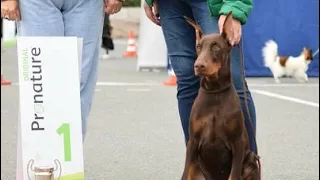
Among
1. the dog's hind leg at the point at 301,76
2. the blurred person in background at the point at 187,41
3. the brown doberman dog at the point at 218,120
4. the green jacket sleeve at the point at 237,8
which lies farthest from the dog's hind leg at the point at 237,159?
the dog's hind leg at the point at 301,76

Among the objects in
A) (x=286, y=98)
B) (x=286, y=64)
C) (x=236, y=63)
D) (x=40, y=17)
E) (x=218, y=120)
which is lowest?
(x=286, y=98)

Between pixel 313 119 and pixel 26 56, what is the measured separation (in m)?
4.88

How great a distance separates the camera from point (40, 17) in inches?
163

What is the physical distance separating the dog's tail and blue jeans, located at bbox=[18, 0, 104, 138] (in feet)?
27.0

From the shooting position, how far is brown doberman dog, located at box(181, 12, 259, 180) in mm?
3590

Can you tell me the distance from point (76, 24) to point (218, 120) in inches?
42.4

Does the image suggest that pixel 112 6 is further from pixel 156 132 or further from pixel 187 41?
pixel 156 132

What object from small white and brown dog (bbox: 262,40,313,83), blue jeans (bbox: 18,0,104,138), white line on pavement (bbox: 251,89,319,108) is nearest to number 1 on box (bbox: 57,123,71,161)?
blue jeans (bbox: 18,0,104,138)

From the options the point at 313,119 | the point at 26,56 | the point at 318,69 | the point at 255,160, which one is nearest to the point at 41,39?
the point at 26,56

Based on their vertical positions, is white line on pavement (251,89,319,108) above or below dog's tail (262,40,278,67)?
below

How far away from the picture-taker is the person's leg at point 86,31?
4211 mm

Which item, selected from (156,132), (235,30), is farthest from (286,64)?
(235,30)

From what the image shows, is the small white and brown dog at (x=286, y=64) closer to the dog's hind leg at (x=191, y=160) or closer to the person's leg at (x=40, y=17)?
the person's leg at (x=40, y=17)

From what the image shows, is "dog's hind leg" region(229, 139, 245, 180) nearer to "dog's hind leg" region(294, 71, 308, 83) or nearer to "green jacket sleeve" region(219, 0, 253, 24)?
"green jacket sleeve" region(219, 0, 253, 24)
